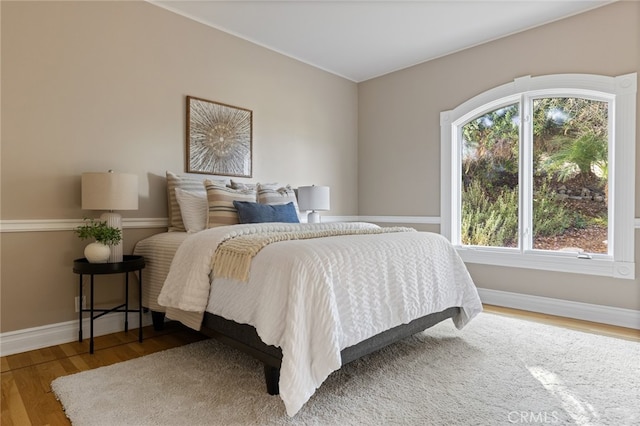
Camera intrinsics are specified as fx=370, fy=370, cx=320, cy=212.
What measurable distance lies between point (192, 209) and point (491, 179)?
305cm

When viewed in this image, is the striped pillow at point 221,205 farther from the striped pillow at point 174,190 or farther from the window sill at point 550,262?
the window sill at point 550,262

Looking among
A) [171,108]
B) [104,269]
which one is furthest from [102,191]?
[171,108]

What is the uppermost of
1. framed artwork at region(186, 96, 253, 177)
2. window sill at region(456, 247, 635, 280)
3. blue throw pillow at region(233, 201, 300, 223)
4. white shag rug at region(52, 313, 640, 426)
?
framed artwork at region(186, 96, 253, 177)

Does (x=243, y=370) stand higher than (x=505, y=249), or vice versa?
(x=505, y=249)

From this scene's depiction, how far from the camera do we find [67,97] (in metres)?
2.68

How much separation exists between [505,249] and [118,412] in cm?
358

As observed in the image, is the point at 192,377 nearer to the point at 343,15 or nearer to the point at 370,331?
the point at 370,331

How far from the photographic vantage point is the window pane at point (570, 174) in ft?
10.7

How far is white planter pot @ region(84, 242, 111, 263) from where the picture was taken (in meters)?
2.46

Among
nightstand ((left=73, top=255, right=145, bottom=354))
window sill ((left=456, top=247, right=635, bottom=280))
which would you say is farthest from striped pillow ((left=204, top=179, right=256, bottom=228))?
window sill ((left=456, top=247, right=635, bottom=280))

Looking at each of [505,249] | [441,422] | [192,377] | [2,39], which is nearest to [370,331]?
[441,422]

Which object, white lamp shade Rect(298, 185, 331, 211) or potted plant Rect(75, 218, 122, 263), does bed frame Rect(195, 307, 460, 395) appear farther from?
white lamp shade Rect(298, 185, 331, 211)

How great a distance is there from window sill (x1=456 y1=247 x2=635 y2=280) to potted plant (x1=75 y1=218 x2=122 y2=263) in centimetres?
337

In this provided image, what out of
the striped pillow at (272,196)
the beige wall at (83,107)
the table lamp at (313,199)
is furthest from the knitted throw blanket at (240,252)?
the table lamp at (313,199)
